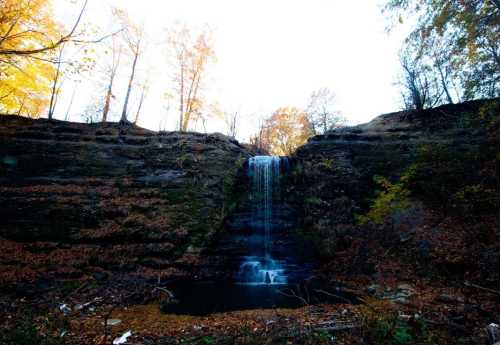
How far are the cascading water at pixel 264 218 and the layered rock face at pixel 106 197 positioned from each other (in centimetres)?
133

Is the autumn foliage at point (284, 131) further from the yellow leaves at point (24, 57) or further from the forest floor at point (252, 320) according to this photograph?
the forest floor at point (252, 320)

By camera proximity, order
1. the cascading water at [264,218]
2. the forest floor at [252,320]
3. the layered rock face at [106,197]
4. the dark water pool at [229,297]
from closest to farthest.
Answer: the forest floor at [252,320]
the dark water pool at [229,297]
the layered rock face at [106,197]
the cascading water at [264,218]

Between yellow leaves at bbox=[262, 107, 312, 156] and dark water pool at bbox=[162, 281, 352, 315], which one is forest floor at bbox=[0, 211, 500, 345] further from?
yellow leaves at bbox=[262, 107, 312, 156]

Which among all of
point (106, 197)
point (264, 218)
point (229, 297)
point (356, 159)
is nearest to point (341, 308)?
point (229, 297)

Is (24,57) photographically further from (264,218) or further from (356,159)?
(356,159)

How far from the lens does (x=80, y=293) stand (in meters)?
5.86

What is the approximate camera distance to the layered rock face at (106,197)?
301 inches

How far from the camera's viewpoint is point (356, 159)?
39.9 ft

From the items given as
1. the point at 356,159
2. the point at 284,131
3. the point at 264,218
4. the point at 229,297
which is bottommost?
the point at 229,297

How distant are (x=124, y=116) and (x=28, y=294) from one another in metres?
14.2

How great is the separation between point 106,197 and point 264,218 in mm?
6893

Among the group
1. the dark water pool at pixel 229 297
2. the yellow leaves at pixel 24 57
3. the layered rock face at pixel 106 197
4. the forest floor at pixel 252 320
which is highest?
the yellow leaves at pixel 24 57

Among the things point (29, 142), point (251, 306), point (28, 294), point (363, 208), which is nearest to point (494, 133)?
point (363, 208)


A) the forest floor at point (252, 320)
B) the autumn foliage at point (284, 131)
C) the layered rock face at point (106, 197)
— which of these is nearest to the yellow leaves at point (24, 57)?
the layered rock face at point (106, 197)
